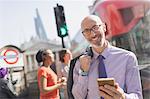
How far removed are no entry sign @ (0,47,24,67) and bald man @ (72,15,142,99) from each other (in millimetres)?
2866

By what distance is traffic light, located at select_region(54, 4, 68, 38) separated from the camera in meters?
4.71

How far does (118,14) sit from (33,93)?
240cm

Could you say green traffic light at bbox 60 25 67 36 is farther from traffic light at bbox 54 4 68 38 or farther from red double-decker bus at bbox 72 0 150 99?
red double-decker bus at bbox 72 0 150 99

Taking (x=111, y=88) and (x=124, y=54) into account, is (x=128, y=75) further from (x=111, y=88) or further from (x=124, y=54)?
(x=111, y=88)

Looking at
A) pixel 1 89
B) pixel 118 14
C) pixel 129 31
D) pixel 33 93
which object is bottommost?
pixel 33 93

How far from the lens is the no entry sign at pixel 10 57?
4.34 metres

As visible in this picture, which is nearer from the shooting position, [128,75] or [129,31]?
[128,75]

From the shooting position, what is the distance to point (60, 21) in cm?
480

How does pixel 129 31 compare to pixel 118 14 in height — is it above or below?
below

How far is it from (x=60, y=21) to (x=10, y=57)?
1065mm

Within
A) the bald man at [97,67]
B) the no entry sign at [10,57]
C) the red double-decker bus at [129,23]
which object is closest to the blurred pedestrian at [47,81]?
the bald man at [97,67]

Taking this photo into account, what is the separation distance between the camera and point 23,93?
18.5 ft

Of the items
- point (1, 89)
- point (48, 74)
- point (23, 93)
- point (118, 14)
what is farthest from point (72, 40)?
point (48, 74)

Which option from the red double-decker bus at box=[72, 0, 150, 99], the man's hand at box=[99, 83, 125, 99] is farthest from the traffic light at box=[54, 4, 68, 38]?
the man's hand at box=[99, 83, 125, 99]
